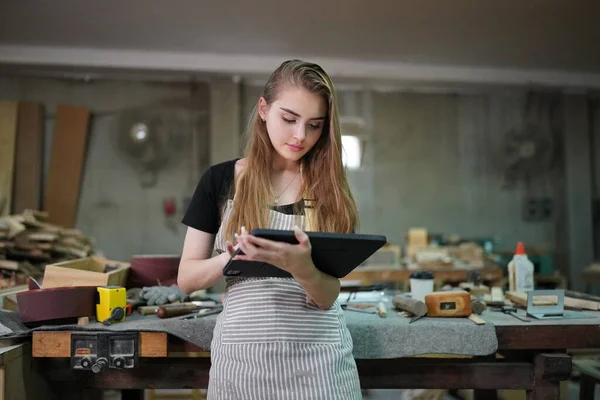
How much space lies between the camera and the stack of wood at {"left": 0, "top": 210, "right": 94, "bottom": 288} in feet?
9.46

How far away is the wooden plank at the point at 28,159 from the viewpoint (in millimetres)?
5188

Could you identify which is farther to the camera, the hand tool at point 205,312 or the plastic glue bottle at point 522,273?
the plastic glue bottle at point 522,273

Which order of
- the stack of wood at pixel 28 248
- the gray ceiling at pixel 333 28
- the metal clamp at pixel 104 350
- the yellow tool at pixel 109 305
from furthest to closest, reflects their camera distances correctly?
the gray ceiling at pixel 333 28, the stack of wood at pixel 28 248, the yellow tool at pixel 109 305, the metal clamp at pixel 104 350

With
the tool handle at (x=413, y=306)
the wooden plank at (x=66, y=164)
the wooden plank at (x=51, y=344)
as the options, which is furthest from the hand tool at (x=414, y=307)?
the wooden plank at (x=66, y=164)

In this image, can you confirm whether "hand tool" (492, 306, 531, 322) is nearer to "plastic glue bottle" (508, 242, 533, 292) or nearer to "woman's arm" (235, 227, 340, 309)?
"plastic glue bottle" (508, 242, 533, 292)

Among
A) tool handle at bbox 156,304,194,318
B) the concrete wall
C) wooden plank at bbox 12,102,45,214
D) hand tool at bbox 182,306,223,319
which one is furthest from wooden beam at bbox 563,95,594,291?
wooden plank at bbox 12,102,45,214

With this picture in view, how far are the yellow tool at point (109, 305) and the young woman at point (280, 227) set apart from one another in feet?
2.17

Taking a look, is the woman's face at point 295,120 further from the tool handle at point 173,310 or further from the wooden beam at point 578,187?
the wooden beam at point 578,187

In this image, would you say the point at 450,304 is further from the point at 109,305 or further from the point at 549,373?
the point at 109,305

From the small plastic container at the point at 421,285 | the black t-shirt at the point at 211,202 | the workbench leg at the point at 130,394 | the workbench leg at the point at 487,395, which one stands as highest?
the black t-shirt at the point at 211,202

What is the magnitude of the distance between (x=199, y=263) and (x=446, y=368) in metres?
1.25

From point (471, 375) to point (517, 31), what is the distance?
3.77 metres

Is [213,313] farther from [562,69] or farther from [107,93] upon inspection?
[562,69]

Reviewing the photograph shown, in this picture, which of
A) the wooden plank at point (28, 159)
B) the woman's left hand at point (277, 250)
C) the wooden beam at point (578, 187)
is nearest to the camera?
the woman's left hand at point (277, 250)
